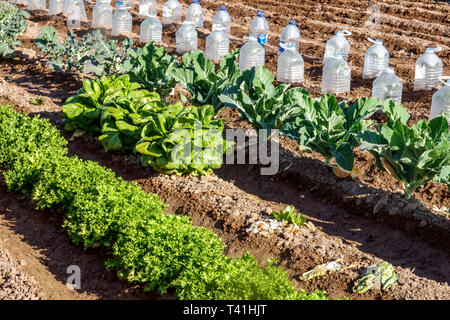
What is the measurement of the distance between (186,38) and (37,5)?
460 centimetres

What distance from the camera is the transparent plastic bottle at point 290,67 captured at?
938cm

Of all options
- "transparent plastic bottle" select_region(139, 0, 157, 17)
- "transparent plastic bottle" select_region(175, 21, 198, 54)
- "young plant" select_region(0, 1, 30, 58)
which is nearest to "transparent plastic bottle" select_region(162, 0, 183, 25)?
"transparent plastic bottle" select_region(139, 0, 157, 17)

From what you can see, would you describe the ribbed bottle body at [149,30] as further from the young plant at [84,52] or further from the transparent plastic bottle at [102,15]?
the transparent plastic bottle at [102,15]

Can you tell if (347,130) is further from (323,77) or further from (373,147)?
(323,77)

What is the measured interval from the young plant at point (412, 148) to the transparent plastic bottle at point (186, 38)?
201 inches

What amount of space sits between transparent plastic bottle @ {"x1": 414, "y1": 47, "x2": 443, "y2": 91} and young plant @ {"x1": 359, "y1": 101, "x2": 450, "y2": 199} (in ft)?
9.19

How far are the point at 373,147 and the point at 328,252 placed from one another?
1.15 m

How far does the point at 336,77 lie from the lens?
8.91 m

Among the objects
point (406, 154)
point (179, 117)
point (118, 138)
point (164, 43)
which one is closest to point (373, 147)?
point (406, 154)

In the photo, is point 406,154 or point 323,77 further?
point 323,77

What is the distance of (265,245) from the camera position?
5828 millimetres

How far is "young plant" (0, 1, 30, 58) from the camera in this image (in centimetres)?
→ 1054

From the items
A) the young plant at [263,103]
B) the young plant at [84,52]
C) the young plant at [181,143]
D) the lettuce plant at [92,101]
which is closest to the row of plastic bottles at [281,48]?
the young plant at [84,52]

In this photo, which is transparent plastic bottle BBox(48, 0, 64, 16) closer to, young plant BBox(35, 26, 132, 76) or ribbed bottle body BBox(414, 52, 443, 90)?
young plant BBox(35, 26, 132, 76)
